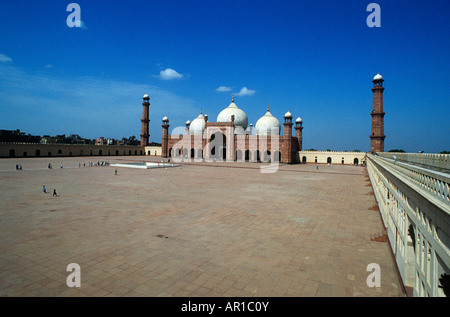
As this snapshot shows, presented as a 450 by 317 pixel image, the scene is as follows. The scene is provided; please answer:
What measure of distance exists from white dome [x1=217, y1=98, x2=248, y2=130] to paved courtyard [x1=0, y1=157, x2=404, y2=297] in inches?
1247

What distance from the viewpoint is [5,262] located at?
474 cm

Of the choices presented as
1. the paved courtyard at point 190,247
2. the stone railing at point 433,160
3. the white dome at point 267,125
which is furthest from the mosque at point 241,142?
the stone railing at point 433,160

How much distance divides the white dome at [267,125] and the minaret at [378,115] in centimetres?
1420

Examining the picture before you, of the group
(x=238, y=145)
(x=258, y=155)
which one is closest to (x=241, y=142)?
(x=238, y=145)

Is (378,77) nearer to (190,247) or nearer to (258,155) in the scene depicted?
(258,155)

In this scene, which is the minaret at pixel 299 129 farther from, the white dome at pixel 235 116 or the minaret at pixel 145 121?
the minaret at pixel 145 121

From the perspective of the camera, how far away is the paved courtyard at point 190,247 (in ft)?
13.5

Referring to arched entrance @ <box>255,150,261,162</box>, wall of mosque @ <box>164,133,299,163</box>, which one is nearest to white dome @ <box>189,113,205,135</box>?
wall of mosque @ <box>164,133,299,163</box>

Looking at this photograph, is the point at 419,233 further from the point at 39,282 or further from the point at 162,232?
the point at 39,282

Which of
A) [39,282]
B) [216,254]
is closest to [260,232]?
[216,254]

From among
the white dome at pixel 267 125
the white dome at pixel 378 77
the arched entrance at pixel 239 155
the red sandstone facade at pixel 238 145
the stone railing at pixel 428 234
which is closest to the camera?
the stone railing at pixel 428 234

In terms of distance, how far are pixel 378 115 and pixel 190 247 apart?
3234 centimetres

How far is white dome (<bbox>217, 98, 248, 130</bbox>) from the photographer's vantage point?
135 ft

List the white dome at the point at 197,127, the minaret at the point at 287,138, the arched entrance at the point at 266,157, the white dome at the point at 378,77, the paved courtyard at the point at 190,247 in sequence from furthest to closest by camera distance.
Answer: the white dome at the point at 197,127 → the arched entrance at the point at 266,157 → the minaret at the point at 287,138 → the white dome at the point at 378,77 → the paved courtyard at the point at 190,247
